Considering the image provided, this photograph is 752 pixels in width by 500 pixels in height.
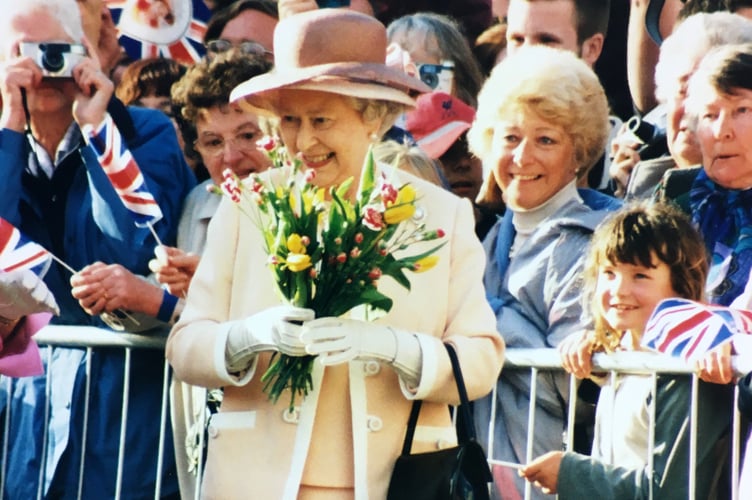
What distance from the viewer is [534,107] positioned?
Answer: 5.70m

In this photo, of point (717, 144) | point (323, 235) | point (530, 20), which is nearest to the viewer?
point (323, 235)

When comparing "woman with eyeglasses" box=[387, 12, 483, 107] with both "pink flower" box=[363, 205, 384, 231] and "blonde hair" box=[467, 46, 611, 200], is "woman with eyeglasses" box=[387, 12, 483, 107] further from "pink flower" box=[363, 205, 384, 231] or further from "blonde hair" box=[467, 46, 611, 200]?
"pink flower" box=[363, 205, 384, 231]

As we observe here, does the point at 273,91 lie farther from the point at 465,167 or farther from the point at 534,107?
the point at 465,167

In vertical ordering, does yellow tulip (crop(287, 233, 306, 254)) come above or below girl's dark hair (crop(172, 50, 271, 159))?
below

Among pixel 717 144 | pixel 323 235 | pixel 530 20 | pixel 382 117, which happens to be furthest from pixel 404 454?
pixel 530 20

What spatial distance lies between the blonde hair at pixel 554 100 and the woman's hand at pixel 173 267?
3.69 ft

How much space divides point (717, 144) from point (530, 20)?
1683 millimetres

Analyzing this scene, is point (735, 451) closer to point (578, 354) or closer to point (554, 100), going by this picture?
point (578, 354)

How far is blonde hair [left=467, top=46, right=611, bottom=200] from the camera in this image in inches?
224

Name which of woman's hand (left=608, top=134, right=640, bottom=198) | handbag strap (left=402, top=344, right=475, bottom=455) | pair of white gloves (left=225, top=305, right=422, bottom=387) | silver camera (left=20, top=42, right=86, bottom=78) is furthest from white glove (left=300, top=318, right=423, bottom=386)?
silver camera (left=20, top=42, right=86, bottom=78)

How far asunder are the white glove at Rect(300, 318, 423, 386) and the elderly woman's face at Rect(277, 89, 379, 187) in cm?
50

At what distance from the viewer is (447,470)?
14.8 ft

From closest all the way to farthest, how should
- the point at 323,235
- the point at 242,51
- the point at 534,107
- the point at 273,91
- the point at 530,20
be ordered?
the point at 323,235
the point at 273,91
the point at 534,107
the point at 242,51
the point at 530,20

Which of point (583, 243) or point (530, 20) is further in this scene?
point (530, 20)
